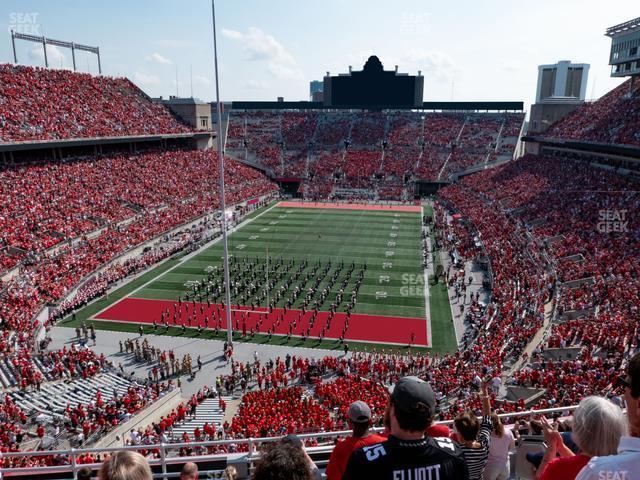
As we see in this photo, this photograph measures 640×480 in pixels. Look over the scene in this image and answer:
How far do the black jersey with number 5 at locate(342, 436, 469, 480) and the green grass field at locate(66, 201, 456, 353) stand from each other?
61.3 ft

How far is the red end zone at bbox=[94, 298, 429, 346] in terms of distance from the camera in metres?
21.8

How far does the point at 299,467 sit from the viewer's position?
2174mm

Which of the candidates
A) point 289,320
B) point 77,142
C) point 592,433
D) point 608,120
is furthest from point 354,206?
point 592,433

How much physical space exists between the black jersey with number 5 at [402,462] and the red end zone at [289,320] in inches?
749

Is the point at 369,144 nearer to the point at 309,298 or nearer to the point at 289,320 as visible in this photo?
the point at 309,298

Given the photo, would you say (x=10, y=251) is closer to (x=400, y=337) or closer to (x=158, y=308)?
(x=158, y=308)

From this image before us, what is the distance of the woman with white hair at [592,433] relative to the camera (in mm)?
2326

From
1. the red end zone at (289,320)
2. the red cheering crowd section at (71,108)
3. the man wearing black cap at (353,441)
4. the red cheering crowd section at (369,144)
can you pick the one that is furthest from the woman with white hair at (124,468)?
the red cheering crowd section at (369,144)

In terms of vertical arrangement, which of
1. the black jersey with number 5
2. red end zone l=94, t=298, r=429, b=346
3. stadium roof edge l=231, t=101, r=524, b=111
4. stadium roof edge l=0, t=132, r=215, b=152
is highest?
stadium roof edge l=231, t=101, r=524, b=111

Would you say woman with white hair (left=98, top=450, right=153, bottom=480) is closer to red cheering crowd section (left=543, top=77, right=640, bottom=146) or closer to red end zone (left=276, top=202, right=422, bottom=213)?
red cheering crowd section (left=543, top=77, right=640, bottom=146)

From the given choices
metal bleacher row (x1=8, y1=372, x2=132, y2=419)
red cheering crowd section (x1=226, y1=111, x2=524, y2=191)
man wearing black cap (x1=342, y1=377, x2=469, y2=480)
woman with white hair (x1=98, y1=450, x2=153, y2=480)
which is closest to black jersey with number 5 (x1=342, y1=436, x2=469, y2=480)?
man wearing black cap (x1=342, y1=377, x2=469, y2=480)

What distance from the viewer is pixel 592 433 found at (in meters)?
2.35

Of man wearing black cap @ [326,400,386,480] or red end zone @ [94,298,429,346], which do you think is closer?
man wearing black cap @ [326,400,386,480]

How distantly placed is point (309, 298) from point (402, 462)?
23452 millimetres
